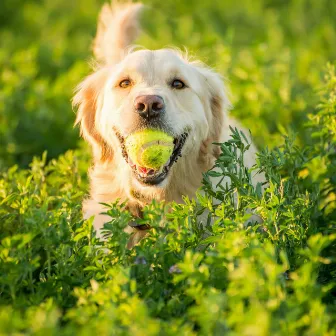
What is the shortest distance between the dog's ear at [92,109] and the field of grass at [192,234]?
0.66 feet

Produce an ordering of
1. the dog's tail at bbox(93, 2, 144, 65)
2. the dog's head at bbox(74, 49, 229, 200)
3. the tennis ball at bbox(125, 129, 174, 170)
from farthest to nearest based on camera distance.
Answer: the dog's tail at bbox(93, 2, 144, 65)
the dog's head at bbox(74, 49, 229, 200)
the tennis ball at bbox(125, 129, 174, 170)

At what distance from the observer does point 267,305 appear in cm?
257

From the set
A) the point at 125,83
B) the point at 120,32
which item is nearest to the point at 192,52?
the point at 120,32

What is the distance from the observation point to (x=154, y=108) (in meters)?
4.18

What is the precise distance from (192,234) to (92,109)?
6.11 feet

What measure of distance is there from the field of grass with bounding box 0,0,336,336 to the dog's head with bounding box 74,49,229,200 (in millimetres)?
268

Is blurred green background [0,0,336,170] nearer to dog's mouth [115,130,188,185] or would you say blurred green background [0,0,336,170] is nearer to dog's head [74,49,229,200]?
dog's head [74,49,229,200]

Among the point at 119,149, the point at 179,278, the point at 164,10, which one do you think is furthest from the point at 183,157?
the point at 164,10

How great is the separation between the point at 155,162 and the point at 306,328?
1.59 metres

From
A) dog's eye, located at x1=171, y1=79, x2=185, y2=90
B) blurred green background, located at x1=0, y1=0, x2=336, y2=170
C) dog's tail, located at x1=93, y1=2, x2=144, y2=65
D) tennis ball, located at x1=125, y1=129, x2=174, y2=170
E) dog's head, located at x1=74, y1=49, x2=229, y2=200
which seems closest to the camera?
tennis ball, located at x1=125, y1=129, x2=174, y2=170

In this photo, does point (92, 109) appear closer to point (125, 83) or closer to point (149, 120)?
point (125, 83)

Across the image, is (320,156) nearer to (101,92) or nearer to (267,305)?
(101,92)

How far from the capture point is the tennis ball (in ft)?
13.5

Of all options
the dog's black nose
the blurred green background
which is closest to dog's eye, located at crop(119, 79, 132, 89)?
the dog's black nose
